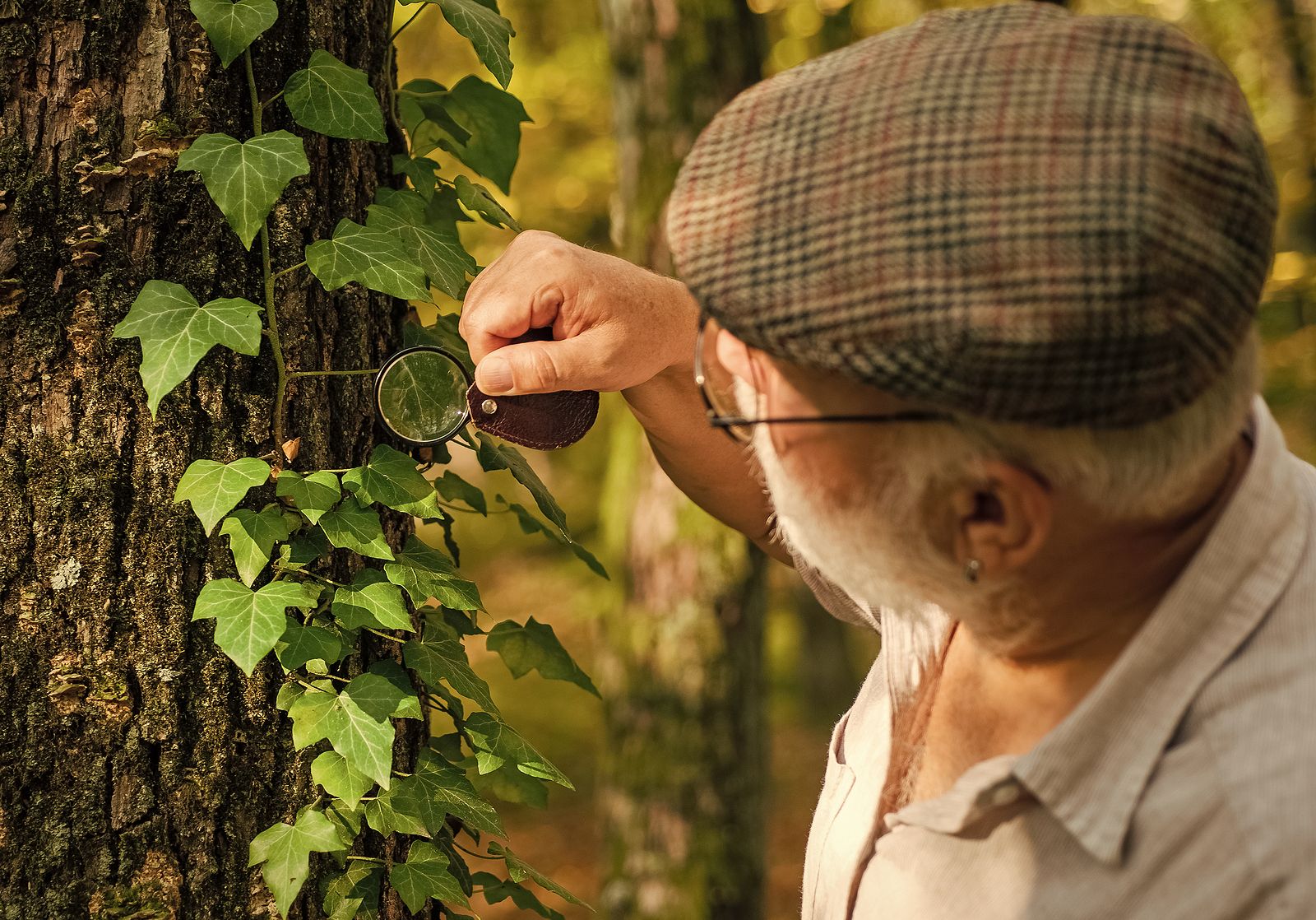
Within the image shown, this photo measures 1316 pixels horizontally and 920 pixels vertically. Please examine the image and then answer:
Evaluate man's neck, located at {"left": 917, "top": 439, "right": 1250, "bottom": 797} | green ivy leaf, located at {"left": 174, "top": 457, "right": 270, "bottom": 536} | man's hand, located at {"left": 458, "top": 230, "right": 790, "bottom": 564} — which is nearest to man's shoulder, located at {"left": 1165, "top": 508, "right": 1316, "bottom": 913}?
man's neck, located at {"left": 917, "top": 439, "right": 1250, "bottom": 797}

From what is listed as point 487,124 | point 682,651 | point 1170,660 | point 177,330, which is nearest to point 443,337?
point 487,124

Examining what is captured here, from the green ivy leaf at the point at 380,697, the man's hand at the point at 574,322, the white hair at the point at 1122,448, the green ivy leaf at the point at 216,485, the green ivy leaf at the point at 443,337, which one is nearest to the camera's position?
the white hair at the point at 1122,448

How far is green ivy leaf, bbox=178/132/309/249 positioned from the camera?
147cm

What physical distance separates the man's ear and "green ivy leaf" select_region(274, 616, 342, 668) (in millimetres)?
903

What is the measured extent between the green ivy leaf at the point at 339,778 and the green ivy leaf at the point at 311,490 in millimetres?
353

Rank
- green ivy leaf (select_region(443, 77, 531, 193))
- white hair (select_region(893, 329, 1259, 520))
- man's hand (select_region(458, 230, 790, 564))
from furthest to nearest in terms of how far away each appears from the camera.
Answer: green ivy leaf (select_region(443, 77, 531, 193)) → man's hand (select_region(458, 230, 790, 564)) → white hair (select_region(893, 329, 1259, 520))

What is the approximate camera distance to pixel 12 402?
1568 mm

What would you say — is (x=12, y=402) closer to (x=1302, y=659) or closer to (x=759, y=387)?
(x=759, y=387)

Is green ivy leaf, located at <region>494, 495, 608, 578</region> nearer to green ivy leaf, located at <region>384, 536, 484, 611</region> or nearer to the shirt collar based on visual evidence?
green ivy leaf, located at <region>384, 536, 484, 611</region>

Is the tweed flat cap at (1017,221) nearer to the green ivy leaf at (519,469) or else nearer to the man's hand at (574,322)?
the man's hand at (574,322)

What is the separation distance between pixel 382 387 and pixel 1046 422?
101 cm

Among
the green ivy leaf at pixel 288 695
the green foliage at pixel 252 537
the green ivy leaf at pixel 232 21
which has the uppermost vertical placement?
the green ivy leaf at pixel 232 21

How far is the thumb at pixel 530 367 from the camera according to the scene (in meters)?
1.70

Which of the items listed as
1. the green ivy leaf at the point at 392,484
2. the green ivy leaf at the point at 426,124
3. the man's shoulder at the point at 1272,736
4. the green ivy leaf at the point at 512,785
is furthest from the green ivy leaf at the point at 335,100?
the man's shoulder at the point at 1272,736
